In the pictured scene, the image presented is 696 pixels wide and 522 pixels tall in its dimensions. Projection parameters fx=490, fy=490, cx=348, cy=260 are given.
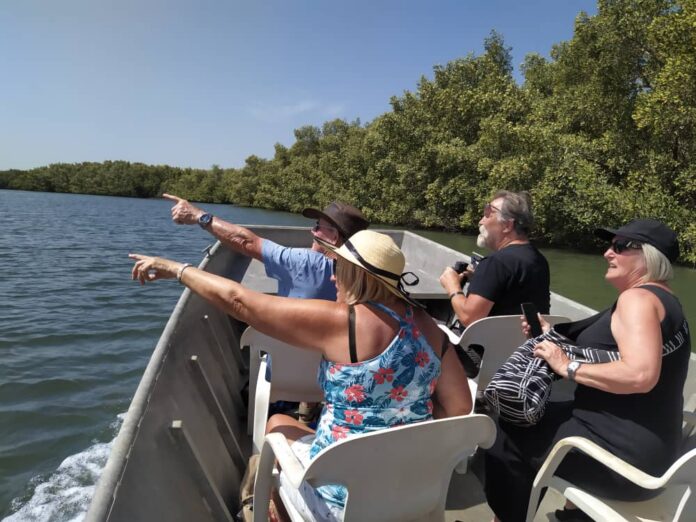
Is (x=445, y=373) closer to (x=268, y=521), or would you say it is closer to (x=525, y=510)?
(x=525, y=510)

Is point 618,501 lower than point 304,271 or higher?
lower

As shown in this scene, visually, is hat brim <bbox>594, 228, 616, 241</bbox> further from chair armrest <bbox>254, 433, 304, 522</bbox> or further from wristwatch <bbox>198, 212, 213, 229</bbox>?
wristwatch <bbox>198, 212, 213, 229</bbox>

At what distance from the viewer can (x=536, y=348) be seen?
210 centimetres

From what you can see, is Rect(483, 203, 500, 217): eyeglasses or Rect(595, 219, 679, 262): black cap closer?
Rect(595, 219, 679, 262): black cap

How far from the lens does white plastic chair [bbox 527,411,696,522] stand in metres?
1.60

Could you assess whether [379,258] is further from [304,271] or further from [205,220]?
[205,220]

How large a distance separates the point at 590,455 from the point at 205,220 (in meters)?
2.40

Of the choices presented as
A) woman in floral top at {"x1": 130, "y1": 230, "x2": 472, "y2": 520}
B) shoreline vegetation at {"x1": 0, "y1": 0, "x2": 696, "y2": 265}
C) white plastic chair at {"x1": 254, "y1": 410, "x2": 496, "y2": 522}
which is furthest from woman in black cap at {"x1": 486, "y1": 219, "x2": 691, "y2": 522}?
shoreline vegetation at {"x1": 0, "y1": 0, "x2": 696, "y2": 265}

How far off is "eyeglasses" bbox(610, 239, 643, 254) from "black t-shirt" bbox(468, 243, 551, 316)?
0.78 meters

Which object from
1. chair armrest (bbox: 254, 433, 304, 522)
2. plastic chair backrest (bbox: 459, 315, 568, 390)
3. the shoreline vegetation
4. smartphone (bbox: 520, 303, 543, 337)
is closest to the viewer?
chair armrest (bbox: 254, 433, 304, 522)

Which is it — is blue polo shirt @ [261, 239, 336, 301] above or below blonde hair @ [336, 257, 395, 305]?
below

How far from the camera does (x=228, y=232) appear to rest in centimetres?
309

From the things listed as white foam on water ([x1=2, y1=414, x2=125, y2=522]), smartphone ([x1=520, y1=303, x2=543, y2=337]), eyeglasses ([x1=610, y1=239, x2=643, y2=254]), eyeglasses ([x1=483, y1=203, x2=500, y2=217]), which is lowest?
white foam on water ([x1=2, y1=414, x2=125, y2=522])

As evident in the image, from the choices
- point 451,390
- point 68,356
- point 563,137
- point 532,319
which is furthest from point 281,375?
point 563,137
